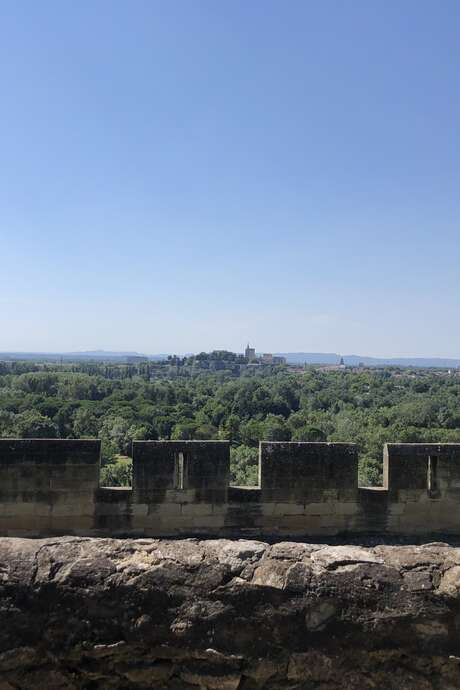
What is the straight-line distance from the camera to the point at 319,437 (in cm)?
5706

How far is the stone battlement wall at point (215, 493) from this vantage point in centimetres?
685

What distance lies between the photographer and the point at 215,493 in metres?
7.01

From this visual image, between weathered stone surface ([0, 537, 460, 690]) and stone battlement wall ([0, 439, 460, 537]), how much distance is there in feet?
11.7

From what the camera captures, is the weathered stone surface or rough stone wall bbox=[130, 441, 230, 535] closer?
the weathered stone surface

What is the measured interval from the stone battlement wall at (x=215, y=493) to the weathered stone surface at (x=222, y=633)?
356cm

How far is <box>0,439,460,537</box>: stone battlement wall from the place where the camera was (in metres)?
6.85

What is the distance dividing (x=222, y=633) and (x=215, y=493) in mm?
3755

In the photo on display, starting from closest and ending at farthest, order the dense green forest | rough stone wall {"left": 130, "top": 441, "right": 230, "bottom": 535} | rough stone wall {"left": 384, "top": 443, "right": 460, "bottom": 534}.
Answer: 1. rough stone wall {"left": 130, "top": 441, "right": 230, "bottom": 535}
2. rough stone wall {"left": 384, "top": 443, "right": 460, "bottom": 534}
3. the dense green forest

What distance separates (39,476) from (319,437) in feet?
171

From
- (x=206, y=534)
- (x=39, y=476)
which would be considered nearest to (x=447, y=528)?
(x=206, y=534)

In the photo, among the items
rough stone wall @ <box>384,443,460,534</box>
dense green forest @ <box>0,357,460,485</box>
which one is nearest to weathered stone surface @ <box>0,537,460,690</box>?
rough stone wall @ <box>384,443,460,534</box>

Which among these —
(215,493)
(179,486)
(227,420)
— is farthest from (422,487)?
(227,420)

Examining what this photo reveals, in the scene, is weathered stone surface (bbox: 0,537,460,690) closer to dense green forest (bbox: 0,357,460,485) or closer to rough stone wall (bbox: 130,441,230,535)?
rough stone wall (bbox: 130,441,230,535)

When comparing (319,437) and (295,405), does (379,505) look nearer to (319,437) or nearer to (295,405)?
(319,437)
